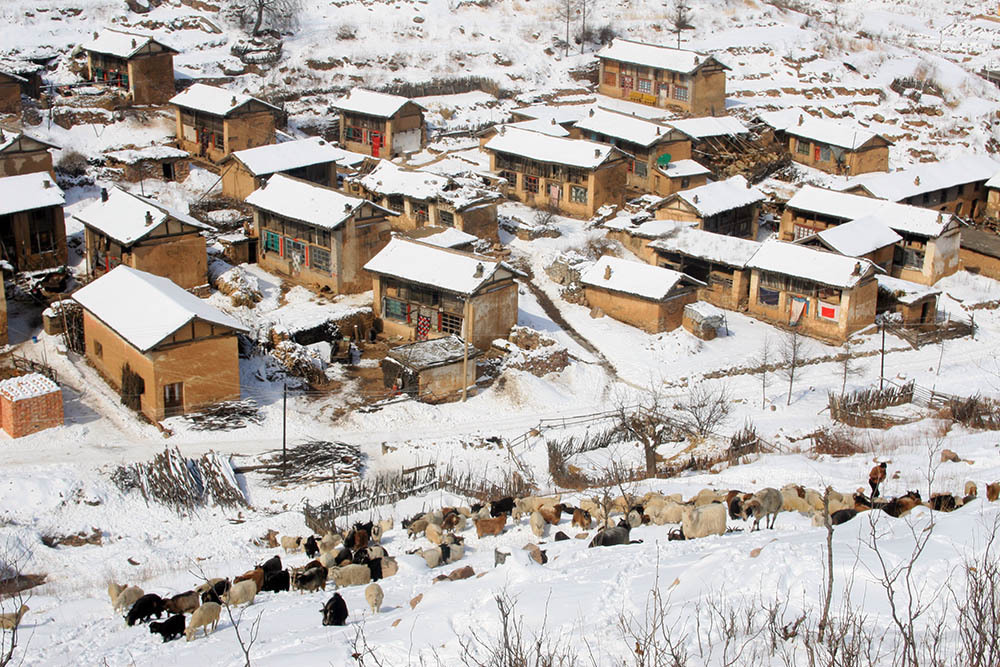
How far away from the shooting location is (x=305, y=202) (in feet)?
158

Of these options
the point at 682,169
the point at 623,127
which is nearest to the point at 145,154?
the point at 623,127

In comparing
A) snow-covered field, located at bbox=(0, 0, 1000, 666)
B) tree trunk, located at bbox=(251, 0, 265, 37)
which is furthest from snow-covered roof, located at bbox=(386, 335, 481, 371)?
tree trunk, located at bbox=(251, 0, 265, 37)

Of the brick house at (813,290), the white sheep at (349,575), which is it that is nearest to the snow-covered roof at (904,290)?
the brick house at (813,290)

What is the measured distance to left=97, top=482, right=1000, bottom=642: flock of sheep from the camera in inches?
860

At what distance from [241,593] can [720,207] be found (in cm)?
3852

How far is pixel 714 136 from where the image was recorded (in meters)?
65.6

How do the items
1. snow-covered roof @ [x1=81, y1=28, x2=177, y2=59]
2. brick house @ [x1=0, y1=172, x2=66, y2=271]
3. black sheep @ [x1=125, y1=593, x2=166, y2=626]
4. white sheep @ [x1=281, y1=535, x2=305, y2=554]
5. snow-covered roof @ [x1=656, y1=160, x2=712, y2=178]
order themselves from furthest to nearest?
snow-covered roof @ [x1=81, y1=28, x2=177, y2=59], snow-covered roof @ [x1=656, y1=160, x2=712, y2=178], brick house @ [x1=0, y1=172, x2=66, y2=271], white sheep @ [x1=281, y1=535, x2=305, y2=554], black sheep @ [x1=125, y1=593, x2=166, y2=626]

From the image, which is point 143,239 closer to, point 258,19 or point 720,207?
point 720,207

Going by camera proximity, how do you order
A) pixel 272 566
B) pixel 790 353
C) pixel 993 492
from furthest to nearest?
1. pixel 790 353
2. pixel 272 566
3. pixel 993 492

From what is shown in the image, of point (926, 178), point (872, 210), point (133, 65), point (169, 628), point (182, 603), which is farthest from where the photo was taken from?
point (133, 65)

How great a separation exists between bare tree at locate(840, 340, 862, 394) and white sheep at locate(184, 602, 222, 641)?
2740cm

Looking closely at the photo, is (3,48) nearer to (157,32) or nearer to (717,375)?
(157,32)

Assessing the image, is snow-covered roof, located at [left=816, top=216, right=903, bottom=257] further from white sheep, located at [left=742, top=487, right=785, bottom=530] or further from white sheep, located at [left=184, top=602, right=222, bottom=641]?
white sheep, located at [left=184, top=602, right=222, bottom=641]

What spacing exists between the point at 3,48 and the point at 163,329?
38793 millimetres
